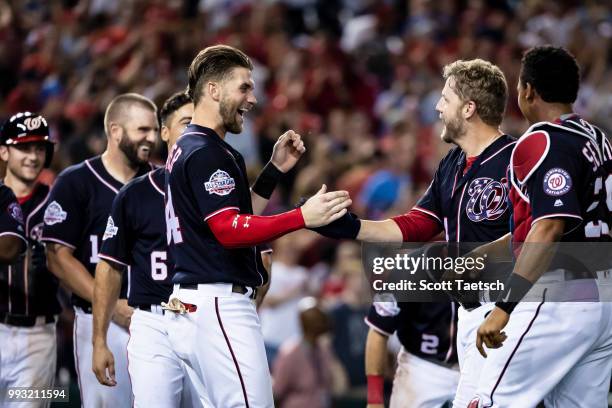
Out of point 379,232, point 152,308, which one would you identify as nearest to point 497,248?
point 379,232

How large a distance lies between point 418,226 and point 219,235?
1.31m

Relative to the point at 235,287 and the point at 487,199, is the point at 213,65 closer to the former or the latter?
the point at 235,287

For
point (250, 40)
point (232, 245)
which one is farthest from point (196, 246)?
point (250, 40)

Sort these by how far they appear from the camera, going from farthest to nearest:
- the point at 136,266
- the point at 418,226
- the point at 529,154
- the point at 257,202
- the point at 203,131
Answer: the point at 136,266
the point at 418,226
the point at 257,202
the point at 203,131
the point at 529,154

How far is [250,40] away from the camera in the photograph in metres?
13.5

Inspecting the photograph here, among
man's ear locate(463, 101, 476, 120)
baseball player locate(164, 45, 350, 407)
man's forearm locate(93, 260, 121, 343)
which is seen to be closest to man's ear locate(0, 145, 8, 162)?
man's forearm locate(93, 260, 121, 343)

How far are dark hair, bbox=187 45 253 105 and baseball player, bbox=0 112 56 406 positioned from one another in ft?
5.62

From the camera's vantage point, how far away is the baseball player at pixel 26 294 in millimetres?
6598

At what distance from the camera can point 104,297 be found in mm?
5992

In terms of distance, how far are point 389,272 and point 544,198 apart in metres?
Answer: 1.41

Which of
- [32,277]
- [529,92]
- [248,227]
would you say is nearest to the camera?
[248,227]

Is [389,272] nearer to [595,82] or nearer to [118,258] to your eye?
[118,258]

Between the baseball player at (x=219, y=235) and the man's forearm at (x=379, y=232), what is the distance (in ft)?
1.90

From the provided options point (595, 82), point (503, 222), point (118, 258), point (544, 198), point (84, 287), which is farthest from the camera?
point (595, 82)
